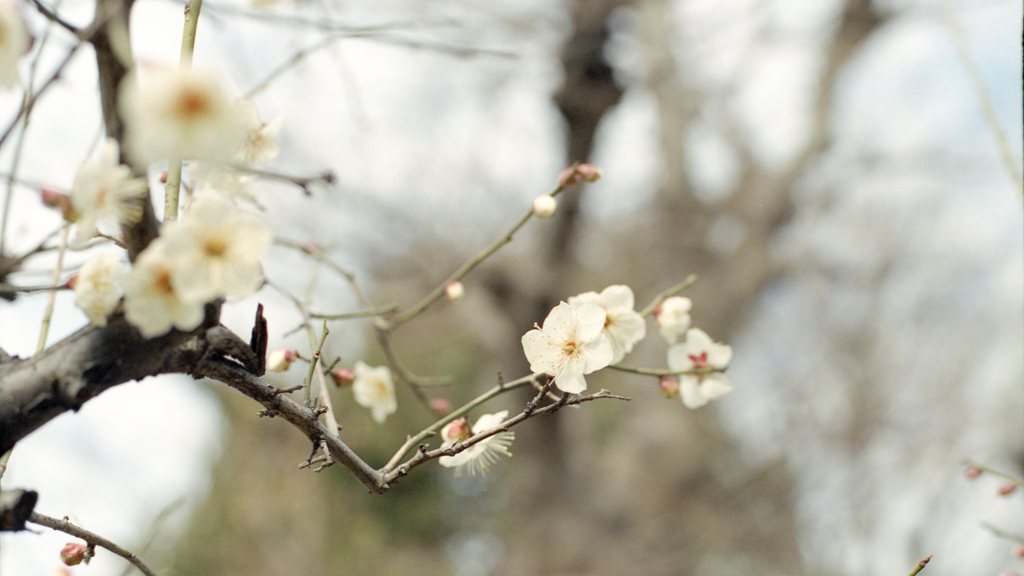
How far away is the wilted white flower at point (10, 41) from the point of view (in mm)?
609

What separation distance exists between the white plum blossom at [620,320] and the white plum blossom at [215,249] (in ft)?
1.46

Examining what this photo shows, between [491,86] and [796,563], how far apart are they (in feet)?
13.1

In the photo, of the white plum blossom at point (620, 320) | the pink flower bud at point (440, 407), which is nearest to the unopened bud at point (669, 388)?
the white plum blossom at point (620, 320)

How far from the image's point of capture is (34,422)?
1.92 ft

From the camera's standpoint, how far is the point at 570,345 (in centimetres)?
84

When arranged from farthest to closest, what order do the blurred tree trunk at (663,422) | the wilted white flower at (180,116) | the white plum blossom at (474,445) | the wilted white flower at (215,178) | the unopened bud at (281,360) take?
the blurred tree trunk at (663,422), the unopened bud at (281,360), the white plum blossom at (474,445), the wilted white flower at (215,178), the wilted white flower at (180,116)


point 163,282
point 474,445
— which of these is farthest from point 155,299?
point 474,445

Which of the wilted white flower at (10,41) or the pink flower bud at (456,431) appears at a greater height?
the wilted white flower at (10,41)

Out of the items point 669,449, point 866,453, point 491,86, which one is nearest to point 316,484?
point 669,449

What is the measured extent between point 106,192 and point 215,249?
98 millimetres

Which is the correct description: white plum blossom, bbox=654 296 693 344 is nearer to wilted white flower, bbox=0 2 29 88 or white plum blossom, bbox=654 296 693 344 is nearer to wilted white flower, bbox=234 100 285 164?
wilted white flower, bbox=234 100 285 164

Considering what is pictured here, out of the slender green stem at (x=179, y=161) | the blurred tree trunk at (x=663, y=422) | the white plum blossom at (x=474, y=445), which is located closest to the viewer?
the slender green stem at (x=179, y=161)

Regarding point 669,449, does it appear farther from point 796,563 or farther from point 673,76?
point 673,76

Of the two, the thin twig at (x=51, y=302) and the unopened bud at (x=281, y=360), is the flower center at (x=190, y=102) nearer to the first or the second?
the thin twig at (x=51, y=302)
